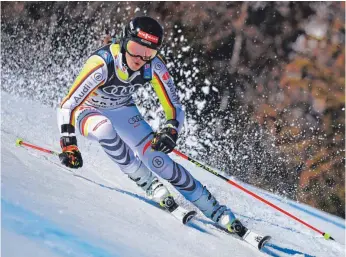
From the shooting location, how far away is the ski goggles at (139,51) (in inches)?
139

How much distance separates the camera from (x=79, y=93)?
11.6ft

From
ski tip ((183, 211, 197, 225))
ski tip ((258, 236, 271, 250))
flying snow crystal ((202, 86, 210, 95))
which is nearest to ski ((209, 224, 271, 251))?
ski tip ((258, 236, 271, 250))

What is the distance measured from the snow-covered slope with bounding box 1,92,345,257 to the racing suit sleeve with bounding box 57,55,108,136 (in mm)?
379

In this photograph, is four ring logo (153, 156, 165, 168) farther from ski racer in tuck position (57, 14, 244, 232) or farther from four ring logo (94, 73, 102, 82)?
four ring logo (94, 73, 102, 82)

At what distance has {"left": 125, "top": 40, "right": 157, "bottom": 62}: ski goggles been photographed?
3.54 metres

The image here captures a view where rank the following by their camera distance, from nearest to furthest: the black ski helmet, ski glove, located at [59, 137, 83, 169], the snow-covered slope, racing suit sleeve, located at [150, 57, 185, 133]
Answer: the snow-covered slope
ski glove, located at [59, 137, 83, 169]
the black ski helmet
racing suit sleeve, located at [150, 57, 185, 133]

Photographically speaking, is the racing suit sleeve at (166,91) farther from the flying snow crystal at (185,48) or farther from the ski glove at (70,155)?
the flying snow crystal at (185,48)

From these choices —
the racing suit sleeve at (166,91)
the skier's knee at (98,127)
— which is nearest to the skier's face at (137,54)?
the racing suit sleeve at (166,91)

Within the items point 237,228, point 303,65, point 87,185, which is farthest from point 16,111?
point 303,65

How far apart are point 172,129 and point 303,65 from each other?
48.3 ft

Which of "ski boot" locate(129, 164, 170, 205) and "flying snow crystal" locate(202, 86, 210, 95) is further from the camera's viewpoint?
"flying snow crystal" locate(202, 86, 210, 95)

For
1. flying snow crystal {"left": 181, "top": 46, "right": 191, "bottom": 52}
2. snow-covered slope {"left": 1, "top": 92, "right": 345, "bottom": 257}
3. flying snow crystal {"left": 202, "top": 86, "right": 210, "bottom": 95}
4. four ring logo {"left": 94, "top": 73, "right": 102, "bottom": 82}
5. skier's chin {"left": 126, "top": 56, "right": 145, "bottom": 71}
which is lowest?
snow-covered slope {"left": 1, "top": 92, "right": 345, "bottom": 257}

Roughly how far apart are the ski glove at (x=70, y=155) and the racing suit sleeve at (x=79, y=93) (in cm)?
5

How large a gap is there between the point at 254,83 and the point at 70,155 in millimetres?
15312
